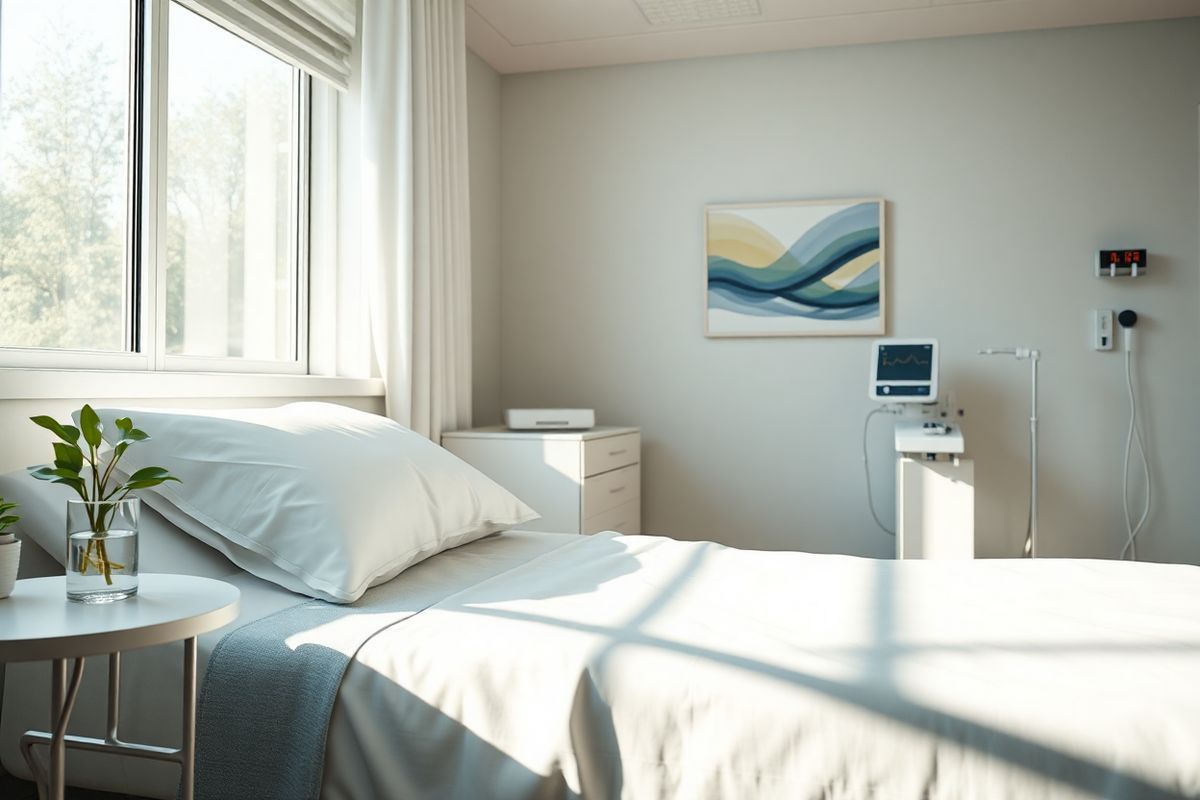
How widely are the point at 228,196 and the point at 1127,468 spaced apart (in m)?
3.25

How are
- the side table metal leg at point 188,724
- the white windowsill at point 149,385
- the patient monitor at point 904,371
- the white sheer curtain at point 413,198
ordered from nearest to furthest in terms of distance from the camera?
the side table metal leg at point 188,724, the white windowsill at point 149,385, the white sheer curtain at point 413,198, the patient monitor at point 904,371

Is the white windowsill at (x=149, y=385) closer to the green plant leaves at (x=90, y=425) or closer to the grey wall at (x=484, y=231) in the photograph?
the green plant leaves at (x=90, y=425)

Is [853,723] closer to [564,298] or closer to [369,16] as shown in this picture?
[369,16]

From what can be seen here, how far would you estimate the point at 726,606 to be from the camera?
160cm

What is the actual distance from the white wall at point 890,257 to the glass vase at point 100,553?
280 centimetres

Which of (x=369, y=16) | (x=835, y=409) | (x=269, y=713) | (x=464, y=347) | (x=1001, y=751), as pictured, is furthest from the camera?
(x=835, y=409)

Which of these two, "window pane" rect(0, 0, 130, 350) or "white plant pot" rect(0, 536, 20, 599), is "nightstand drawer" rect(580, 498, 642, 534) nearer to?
"window pane" rect(0, 0, 130, 350)

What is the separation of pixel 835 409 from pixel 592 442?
1.14 meters

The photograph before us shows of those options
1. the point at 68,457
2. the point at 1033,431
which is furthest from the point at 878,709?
the point at 1033,431

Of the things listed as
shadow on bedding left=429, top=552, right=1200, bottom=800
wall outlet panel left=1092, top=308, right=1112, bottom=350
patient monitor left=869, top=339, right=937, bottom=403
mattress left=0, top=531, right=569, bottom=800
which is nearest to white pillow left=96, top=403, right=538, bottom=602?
mattress left=0, top=531, right=569, bottom=800

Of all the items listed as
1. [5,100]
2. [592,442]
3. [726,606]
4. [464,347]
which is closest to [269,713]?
[726,606]

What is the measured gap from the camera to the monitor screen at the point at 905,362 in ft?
11.3

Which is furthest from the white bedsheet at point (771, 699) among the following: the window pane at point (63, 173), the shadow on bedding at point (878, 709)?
the window pane at point (63, 173)

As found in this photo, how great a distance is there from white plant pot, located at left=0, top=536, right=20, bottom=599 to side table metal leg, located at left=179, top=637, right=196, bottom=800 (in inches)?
10.0
